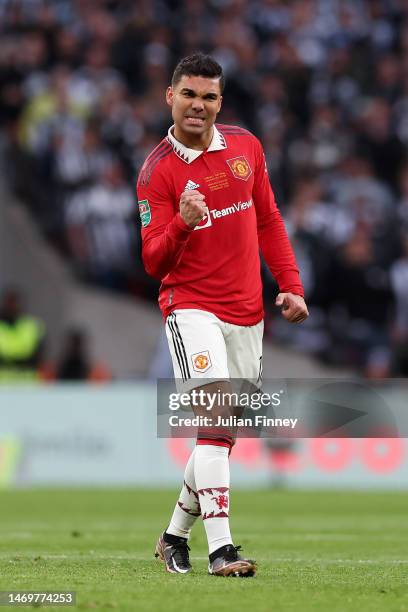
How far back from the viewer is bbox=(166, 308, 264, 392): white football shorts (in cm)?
714

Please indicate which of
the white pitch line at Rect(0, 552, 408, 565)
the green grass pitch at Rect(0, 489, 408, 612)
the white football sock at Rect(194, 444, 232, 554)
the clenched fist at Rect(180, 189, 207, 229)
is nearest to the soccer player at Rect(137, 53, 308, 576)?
the white football sock at Rect(194, 444, 232, 554)

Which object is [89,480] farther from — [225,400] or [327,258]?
[225,400]

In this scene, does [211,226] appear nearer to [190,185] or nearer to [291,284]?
[190,185]

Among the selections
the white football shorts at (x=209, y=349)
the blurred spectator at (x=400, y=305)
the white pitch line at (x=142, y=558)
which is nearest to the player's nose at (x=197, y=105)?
the white football shorts at (x=209, y=349)

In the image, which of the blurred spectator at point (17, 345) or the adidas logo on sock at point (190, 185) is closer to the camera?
the adidas logo on sock at point (190, 185)

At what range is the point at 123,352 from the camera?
67.3 ft

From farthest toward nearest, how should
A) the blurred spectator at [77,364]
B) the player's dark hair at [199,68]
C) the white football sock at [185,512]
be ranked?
the blurred spectator at [77,364], the white football sock at [185,512], the player's dark hair at [199,68]

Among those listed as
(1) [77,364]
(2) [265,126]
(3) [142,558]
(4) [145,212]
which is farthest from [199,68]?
(2) [265,126]

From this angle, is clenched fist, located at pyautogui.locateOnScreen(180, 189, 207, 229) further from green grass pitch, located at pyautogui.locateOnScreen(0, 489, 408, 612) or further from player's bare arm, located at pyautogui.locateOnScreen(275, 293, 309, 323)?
green grass pitch, located at pyautogui.locateOnScreen(0, 489, 408, 612)

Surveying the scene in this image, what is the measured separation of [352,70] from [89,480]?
27.1ft

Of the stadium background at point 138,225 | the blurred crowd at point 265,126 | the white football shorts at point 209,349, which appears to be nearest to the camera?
the white football shorts at point 209,349

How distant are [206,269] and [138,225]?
11.9 meters

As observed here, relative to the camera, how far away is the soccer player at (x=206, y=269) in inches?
280

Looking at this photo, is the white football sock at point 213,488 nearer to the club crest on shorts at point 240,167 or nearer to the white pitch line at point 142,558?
the white pitch line at point 142,558
